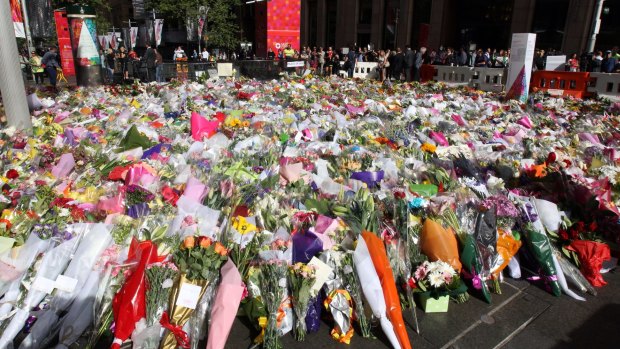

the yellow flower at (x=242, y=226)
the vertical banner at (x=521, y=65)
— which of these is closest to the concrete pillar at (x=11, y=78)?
the yellow flower at (x=242, y=226)

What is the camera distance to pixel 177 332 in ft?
10.3

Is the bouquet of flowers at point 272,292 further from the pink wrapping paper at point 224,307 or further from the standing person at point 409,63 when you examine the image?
the standing person at point 409,63

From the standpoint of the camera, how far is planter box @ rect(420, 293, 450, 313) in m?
3.71

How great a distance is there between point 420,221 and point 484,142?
14.0 feet

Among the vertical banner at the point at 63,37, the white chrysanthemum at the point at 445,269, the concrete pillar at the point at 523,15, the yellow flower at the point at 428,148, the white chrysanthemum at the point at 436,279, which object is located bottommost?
the white chrysanthemum at the point at 436,279

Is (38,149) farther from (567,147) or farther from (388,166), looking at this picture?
(567,147)

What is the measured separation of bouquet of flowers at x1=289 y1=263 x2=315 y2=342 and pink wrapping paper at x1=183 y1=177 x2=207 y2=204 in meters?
1.48

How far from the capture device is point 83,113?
9094mm

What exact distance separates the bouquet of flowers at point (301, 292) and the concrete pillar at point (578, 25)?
25.0 metres

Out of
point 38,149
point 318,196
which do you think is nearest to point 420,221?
point 318,196

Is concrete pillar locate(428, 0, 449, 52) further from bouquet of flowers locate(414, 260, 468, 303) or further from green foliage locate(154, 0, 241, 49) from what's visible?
bouquet of flowers locate(414, 260, 468, 303)

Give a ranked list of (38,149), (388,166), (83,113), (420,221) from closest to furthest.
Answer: (420,221)
(388,166)
(38,149)
(83,113)

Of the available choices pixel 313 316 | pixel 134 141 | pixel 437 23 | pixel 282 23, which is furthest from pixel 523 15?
pixel 313 316

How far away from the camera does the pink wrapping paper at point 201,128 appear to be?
719 centimetres
